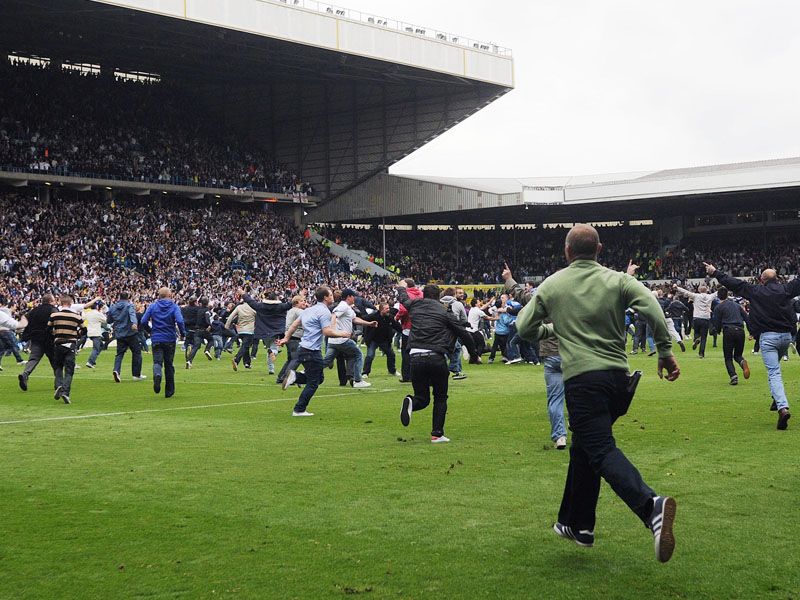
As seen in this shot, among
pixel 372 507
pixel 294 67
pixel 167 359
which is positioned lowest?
pixel 372 507

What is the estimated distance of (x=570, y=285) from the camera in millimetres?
6062

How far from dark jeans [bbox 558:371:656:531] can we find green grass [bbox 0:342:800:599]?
1.27 ft

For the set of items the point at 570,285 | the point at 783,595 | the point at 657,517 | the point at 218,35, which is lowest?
the point at 783,595

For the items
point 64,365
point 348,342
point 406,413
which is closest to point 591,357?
point 406,413

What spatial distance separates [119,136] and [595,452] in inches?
2212

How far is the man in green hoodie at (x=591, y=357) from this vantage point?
574cm

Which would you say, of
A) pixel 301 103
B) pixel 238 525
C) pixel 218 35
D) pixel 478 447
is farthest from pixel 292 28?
pixel 238 525

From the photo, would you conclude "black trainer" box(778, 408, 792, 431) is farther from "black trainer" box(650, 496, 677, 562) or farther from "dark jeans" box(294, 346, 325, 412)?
"black trainer" box(650, 496, 677, 562)

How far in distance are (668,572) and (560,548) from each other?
818mm

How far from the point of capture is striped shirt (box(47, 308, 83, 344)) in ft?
53.3

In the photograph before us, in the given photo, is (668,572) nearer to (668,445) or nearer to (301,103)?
(668,445)

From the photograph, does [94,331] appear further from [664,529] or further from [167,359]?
[664,529]

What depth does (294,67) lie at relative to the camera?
55.1 meters

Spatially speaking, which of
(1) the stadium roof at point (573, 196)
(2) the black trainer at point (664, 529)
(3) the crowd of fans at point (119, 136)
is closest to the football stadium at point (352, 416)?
(2) the black trainer at point (664, 529)
